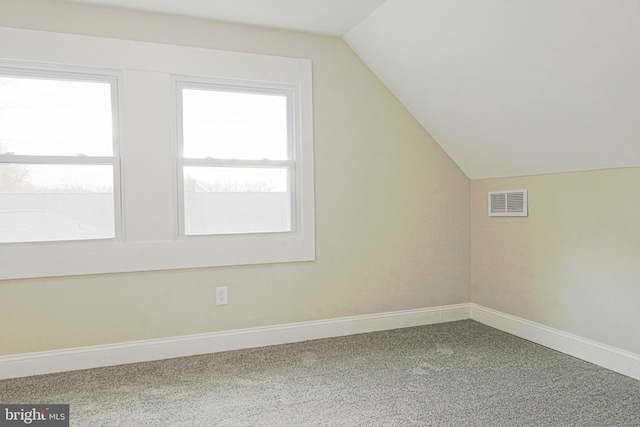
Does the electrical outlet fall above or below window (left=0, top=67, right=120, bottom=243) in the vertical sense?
below

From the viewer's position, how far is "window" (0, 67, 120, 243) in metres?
2.60

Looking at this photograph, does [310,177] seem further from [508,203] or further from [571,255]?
[571,255]

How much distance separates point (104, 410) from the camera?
6.97 feet

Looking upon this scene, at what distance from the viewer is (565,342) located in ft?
9.25

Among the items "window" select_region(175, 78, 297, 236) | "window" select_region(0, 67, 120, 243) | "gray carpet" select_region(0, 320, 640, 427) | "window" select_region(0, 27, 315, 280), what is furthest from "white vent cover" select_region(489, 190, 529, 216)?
"window" select_region(0, 67, 120, 243)

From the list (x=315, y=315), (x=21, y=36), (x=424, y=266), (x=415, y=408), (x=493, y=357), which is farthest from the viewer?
(x=424, y=266)

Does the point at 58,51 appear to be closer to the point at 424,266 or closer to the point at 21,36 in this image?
the point at 21,36

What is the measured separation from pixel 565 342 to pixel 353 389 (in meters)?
1.45

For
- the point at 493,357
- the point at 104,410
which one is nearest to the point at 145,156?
the point at 104,410

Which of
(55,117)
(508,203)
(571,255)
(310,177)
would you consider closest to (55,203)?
(55,117)

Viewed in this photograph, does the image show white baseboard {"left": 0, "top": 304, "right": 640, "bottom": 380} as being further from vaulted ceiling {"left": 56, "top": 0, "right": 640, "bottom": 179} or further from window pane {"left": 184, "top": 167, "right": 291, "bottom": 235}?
vaulted ceiling {"left": 56, "top": 0, "right": 640, "bottom": 179}

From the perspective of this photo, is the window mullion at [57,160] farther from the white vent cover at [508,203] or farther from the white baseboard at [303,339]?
the white vent cover at [508,203]

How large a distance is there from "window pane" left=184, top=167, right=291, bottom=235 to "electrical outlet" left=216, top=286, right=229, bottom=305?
0.38 m

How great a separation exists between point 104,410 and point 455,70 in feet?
8.84
